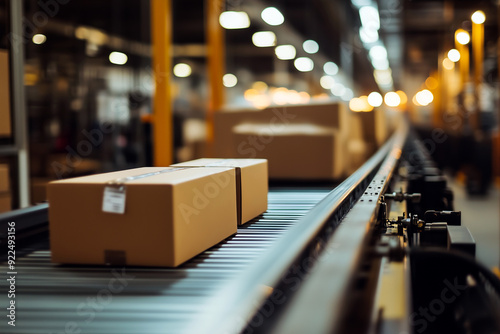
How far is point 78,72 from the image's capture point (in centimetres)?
748

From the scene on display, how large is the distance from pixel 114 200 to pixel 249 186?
0.86 meters

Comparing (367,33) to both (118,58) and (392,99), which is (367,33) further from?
(392,99)

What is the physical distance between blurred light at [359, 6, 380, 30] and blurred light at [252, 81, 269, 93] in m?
11.2

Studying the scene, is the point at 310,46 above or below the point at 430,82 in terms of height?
below

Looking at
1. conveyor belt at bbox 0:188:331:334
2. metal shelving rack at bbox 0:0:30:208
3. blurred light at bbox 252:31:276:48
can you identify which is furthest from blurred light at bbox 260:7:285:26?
conveyor belt at bbox 0:188:331:334

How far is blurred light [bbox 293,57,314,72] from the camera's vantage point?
20.4 m

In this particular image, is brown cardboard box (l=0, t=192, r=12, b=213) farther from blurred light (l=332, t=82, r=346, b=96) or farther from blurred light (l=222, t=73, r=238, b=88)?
blurred light (l=332, t=82, r=346, b=96)

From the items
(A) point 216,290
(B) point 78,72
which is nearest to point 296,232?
(A) point 216,290

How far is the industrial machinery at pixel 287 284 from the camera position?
1.11 meters

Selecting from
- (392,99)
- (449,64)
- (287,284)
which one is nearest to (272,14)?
(287,284)

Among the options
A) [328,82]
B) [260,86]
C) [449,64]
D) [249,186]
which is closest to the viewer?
[249,186]

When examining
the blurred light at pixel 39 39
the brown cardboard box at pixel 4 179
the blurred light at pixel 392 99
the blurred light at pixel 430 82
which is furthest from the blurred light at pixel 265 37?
the blurred light at pixel 392 99

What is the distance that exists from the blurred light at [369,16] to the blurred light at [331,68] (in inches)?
687

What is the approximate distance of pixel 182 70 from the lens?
1248cm
